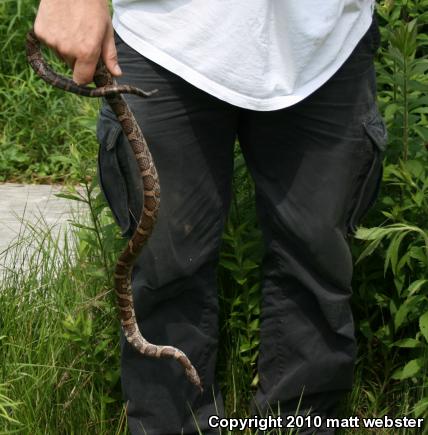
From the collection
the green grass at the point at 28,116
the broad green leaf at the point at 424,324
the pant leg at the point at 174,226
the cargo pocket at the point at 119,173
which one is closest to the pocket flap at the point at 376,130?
the pant leg at the point at 174,226

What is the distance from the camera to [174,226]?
2.98 meters

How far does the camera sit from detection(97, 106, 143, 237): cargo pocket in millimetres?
2918

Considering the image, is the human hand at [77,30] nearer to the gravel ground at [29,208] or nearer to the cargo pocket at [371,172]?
the cargo pocket at [371,172]

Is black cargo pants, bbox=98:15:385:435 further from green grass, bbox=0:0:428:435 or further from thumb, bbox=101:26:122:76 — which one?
green grass, bbox=0:0:428:435

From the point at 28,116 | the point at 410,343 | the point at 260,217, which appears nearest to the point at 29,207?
the point at 28,116

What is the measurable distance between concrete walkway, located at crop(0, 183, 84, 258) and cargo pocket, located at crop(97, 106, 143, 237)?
2.18 meters

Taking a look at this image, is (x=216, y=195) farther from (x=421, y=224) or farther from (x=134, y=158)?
(x=421, y=224)

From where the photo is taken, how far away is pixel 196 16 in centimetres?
277

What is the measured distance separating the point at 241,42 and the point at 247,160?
0.47 metres

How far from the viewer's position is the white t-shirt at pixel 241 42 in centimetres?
277

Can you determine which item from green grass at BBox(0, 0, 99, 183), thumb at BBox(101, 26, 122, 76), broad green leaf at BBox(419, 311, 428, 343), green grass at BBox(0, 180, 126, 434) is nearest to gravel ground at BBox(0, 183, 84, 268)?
green grass at BBox(0, 0, 99, 183)

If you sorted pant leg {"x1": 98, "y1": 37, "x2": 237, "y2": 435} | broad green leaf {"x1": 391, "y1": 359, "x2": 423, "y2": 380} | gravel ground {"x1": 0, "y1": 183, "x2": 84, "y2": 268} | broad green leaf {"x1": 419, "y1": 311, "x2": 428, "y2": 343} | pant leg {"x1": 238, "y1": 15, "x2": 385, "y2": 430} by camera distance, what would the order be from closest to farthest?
pant leg {"x1": 98, "y1": 37, "x2": 237, "y2": 435}, pant leg {"x1": 238, "y1": 15, "x2": 385, "y2": 430}, broad green leaf {"x1": 419, "y1": 311, "x2": 428, "y2": 343}, broad green leaf {"x1": 391, "y1": 359, "x2": 423, "y2": 380}, gravel ground {"x1": 0, "y1": 183, "x2": 84, "y2": 268}

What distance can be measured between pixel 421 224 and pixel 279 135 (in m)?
0.84

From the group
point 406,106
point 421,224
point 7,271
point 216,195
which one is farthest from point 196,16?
point 7,271
